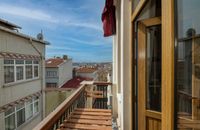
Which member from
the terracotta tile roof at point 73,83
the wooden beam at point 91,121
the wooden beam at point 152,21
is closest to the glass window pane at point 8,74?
the wooden beam at point 91,121

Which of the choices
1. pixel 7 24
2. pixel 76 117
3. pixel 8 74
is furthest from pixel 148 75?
pixel 7 24

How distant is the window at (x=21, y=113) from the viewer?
34.7ft

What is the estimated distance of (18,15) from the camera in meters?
15.3

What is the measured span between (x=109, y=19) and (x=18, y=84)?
781 cm

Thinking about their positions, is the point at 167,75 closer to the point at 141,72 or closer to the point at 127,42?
the point at 141,72

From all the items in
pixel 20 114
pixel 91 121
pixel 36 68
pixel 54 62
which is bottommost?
pixel 20 114

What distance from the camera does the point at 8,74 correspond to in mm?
10312

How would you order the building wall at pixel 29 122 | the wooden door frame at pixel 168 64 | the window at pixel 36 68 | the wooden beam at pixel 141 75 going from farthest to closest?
the window at pixel 36 68 → the building wall at pixel 29 122 → the wooden beam at pixel 141 75 → the wooden door frame at pixel 168 64

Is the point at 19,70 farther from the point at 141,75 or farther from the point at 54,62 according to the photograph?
the point at 54,62

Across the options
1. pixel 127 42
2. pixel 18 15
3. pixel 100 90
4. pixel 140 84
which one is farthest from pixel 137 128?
pixel 18 15

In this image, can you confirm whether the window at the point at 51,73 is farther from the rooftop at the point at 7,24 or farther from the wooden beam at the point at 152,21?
the wooden beam at the point at 152,21

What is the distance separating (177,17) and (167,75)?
363 millimetres

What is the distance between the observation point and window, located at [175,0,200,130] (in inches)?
46.7

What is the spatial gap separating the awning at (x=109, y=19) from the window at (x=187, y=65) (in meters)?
3.91
